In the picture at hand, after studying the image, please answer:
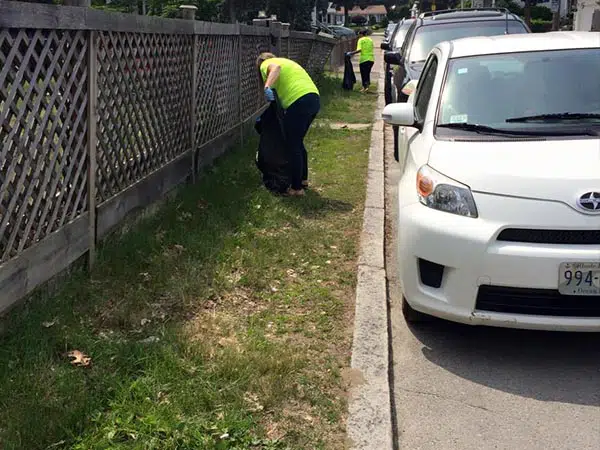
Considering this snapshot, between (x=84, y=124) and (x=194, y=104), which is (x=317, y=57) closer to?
(x=194, y=104)

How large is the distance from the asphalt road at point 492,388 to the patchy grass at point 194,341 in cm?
38

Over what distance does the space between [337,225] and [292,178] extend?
→ 102cm

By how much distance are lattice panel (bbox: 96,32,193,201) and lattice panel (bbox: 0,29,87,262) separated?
1.25 ft

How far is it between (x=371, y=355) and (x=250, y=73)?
7032 millimetres

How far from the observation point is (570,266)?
3479mm

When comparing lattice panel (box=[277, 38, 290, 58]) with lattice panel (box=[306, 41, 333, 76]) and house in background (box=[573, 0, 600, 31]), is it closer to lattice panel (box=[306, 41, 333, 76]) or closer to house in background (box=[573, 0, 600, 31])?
lattice panel (box=[306, 41, 333, 76])

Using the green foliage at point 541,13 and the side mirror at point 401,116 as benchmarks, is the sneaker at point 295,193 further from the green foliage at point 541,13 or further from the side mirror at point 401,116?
the green foliage at point 541,13

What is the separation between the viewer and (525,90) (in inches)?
180

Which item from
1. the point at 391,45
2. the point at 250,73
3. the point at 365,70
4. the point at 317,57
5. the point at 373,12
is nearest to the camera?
the point at 250,73

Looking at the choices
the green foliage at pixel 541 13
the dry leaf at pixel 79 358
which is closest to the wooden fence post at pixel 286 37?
the dry leaf at pixel 79 358

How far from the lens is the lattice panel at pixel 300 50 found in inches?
566

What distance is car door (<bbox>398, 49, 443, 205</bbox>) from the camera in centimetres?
427

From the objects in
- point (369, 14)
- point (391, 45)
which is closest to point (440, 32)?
point (391, 45)

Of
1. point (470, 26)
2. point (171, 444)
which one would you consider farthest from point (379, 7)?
point (171, 444)
